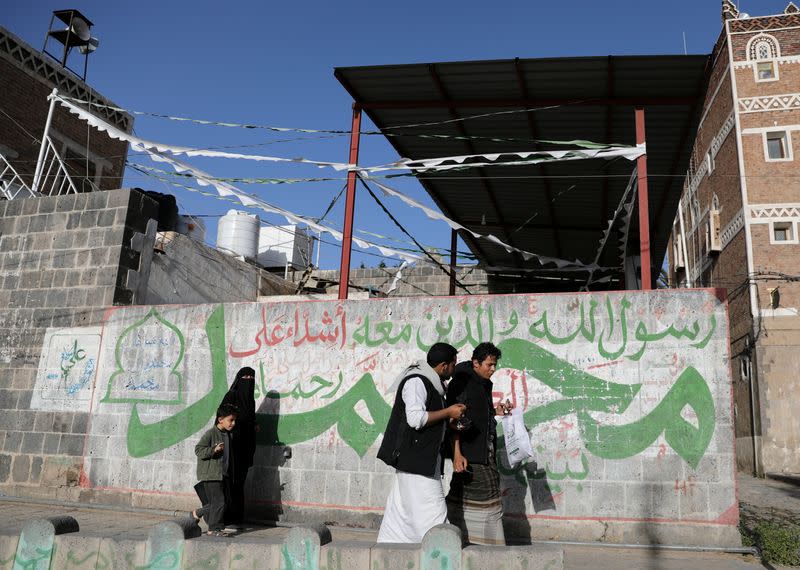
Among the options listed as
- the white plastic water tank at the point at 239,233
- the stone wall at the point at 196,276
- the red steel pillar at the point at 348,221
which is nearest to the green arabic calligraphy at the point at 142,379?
the stone wall at the point at 196,276

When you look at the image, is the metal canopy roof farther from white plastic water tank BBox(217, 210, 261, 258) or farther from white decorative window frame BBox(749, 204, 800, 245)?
white plastic water tank BBox(217, 210, 261, 258)

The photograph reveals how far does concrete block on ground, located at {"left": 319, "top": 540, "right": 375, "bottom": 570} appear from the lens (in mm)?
3225

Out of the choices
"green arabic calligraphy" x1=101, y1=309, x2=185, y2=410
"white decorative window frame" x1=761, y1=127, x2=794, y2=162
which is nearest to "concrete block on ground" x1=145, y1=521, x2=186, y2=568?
"green arabic calligraphy" x1=101, y1=309, x2=185, y2=410

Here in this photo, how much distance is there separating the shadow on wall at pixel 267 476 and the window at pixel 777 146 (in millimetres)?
17087

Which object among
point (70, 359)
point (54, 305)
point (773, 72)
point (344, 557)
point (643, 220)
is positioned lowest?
point (344, 557)

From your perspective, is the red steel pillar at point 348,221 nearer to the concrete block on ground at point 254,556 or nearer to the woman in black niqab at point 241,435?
the woman in black niqab at point 241,435

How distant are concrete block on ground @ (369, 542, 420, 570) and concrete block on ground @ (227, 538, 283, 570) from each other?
0.52m

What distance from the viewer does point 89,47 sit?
67.1 feet

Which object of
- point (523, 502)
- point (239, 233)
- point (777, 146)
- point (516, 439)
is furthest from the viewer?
point (777, 146)

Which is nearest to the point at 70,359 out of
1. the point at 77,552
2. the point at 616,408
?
the point at 77,552

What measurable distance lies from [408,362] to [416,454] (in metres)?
2.73

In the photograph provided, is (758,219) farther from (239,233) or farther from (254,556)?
(254,556)

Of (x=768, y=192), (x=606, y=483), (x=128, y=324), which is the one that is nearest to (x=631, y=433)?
(x=606, y=483)

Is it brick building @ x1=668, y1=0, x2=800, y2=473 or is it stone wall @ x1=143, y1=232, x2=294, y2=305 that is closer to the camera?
stone wall @ x1=143, y1=232, x2=294, y2=305
